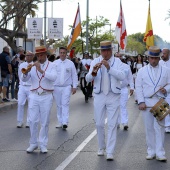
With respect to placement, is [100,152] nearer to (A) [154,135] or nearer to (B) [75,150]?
(B) [75,150]

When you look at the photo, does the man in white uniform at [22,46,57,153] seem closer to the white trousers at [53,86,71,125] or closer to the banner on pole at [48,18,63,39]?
the white trousers at [53,86,71,125]

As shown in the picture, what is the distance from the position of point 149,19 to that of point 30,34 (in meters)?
6.43

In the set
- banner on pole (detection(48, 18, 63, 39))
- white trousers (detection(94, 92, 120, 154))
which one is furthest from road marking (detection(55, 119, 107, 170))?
banner on pole (detection(48, 18, 63, 39))

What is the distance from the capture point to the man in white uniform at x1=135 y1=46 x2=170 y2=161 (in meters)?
8.96

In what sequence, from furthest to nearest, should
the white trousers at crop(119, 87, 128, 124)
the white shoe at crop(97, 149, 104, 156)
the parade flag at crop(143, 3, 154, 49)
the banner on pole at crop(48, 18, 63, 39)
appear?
1. the banner on pole at crop(48, 18, 63, 39)
2. the parade flag at crop(143, 3, 154, 49)
3. the white trousers at crop(119, 87, 128, 124)
4. the white shoe at crop(97, 149, 104, 156)

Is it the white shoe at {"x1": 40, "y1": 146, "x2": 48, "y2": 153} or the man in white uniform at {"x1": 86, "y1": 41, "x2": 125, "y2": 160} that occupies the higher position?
the man in white uniform at {"x1": 86, "y1": 41, "x2": 125, "y2": 160}

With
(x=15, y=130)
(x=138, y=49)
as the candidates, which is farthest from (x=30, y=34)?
(x=138, y=49)

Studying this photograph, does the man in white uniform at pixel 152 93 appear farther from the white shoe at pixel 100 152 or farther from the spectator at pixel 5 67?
the spectator at pixel 5 67

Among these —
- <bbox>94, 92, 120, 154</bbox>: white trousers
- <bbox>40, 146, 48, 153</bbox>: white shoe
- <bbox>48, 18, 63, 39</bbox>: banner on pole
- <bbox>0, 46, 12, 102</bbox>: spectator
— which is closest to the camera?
<bbox>94, 92, 120, 154</bbox>: white trousers

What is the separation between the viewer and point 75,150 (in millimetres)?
10016

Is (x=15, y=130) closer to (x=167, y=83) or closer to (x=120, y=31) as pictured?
(x=167, y=83)

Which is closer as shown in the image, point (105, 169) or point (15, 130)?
point (105, 169)

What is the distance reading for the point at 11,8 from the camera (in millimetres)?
34219

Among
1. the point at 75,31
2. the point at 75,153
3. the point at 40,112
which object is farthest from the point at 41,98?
the point at 75,31
